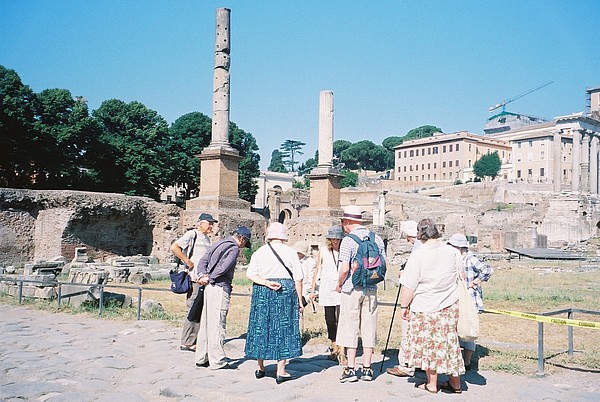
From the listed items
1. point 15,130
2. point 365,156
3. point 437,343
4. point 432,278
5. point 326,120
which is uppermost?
point 365,156

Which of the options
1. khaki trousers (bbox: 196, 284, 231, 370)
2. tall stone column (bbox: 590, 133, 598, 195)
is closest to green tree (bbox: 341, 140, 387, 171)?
tall stone column (bbox: 590, 133, 598, 195)

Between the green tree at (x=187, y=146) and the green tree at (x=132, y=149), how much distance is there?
2147 mm

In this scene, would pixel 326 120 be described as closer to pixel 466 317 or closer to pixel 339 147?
pixel 466 317

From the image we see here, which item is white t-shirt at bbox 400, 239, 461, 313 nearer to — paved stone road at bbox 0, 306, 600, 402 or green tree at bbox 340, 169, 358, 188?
paved stone road at bbox 0, 306, 600, 402

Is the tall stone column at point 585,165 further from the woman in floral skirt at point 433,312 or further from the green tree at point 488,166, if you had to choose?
the woman in floral skirt at point 433,312

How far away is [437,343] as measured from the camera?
16.7ft

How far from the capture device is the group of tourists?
5.16m

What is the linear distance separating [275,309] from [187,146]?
42.6m

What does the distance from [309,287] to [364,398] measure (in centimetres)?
335

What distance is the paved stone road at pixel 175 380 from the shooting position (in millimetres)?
5035

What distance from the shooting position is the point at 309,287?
822 cm

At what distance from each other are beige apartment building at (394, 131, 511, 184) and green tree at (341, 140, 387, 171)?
776 centimetres

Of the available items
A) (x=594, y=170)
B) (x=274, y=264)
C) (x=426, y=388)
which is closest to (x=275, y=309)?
(x=274, y=264)

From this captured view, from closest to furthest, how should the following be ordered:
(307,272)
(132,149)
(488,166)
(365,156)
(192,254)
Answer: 1. (192,254)
2. (307,272)
3. (132,149)
4. (488,166)
5. (365,156)
